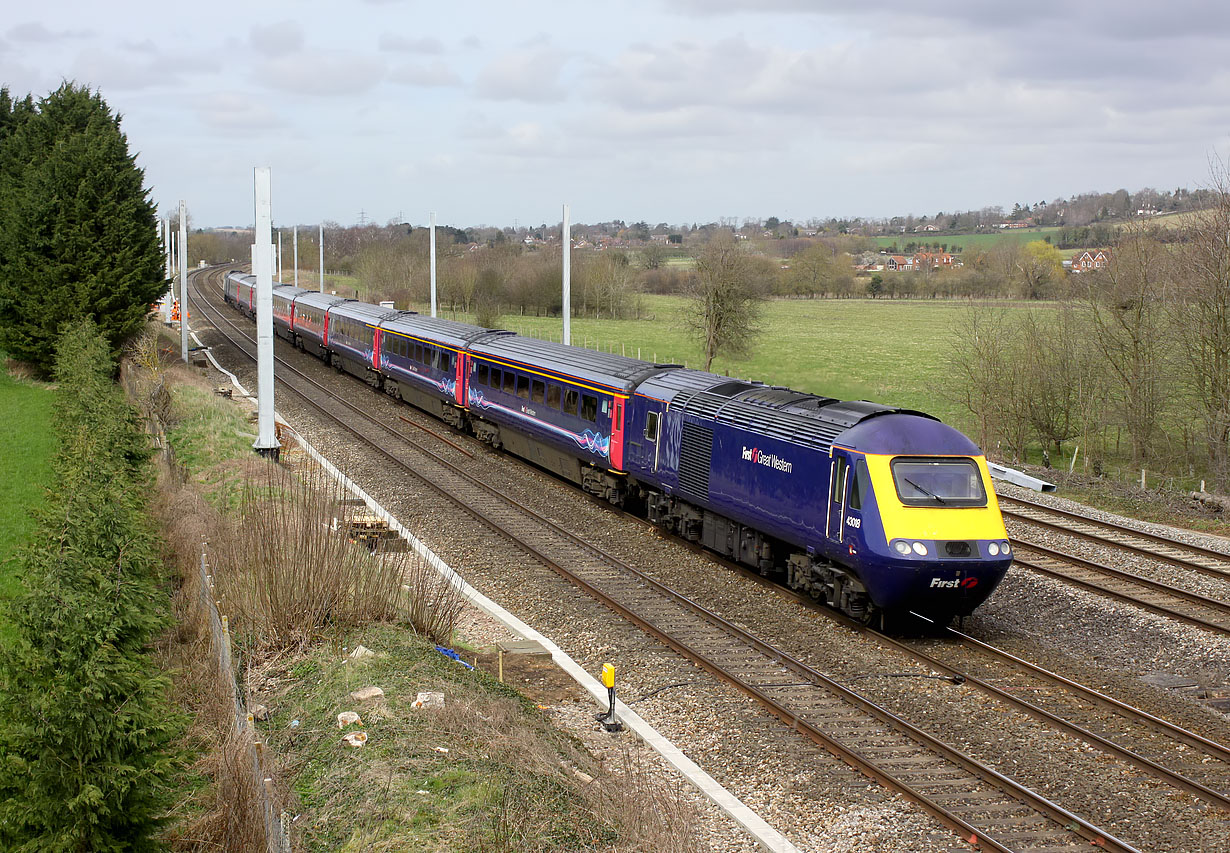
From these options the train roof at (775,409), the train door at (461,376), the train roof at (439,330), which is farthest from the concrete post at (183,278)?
the train roof at (775,409)

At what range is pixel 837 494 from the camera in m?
13.9

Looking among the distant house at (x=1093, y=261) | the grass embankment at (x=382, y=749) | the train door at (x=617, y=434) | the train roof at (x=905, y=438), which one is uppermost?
the distant house at (x=1093, y=261)

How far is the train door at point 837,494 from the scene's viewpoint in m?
13.7

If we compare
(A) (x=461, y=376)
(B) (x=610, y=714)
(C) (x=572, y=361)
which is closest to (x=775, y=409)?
(B) (x=610, y=714)

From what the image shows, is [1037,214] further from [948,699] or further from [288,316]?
[948,699]

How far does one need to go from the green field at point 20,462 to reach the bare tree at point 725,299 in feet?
88.4

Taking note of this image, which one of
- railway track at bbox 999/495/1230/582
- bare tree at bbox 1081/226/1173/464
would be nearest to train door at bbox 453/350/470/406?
railway track at bbox 999/495/1230/582

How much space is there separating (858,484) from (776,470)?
1.98m

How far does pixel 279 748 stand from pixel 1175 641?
11637 millimetres

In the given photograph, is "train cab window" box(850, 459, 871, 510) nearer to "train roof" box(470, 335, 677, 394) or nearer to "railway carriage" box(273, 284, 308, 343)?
"train roof" box(470, 335, 677, 394)

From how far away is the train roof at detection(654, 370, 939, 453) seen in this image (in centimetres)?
1416

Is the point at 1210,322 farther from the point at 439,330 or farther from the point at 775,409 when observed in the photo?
the point at 439,330

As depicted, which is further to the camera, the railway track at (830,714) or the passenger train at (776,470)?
the passenger train at (776,470)

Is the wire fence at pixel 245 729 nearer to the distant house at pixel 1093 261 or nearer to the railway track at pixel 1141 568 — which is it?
the railway track at pixel 1141 568
